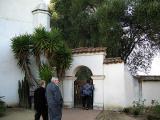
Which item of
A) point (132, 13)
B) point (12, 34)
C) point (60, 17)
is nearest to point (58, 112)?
point (12, 34)

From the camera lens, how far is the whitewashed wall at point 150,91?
23469mm

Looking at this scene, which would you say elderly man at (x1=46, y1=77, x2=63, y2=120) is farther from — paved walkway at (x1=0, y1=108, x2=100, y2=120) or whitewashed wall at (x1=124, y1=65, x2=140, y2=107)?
whitewashed wall at (x1=124, y1=65, x2=140, y2=107)

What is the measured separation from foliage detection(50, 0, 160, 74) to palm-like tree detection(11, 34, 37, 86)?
6.39 m

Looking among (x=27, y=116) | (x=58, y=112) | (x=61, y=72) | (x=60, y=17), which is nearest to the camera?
(x=58, y=112)

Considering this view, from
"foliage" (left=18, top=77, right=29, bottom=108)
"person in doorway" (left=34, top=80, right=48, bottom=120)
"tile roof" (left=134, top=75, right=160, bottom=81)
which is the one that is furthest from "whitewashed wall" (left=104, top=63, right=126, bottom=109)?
"person in doorway" (left=34, top=80, right=48, bottom=120)

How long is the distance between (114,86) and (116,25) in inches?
233

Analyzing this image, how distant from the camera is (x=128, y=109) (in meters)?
19.2

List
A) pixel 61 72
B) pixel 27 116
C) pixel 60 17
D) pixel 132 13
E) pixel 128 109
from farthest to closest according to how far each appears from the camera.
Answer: pixel 60 17 < pixel 132 13 < pixel 61 72 < pixel 128 109 < pixel 27 116

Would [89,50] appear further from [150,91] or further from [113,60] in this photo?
[150,91]

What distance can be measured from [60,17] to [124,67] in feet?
38.7

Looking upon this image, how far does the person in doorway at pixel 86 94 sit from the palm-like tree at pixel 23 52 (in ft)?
8.75

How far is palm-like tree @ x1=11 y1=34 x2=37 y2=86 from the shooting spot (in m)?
19.4

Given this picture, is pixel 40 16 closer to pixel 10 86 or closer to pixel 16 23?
pixel 16 23

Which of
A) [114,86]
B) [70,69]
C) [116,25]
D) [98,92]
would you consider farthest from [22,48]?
[116,25]
